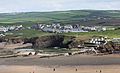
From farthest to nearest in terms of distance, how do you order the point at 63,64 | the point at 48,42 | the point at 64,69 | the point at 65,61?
the point at 48,42 → the point at 65,61 → the point at 63,64 → the point at 64,69

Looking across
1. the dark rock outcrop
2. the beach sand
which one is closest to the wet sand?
the beach sand

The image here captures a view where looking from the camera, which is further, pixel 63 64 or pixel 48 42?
pixel 48 42

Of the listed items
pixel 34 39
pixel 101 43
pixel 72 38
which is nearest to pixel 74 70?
pixel 101 43

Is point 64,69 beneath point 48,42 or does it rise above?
above

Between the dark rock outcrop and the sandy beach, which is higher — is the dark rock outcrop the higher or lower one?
the lower one

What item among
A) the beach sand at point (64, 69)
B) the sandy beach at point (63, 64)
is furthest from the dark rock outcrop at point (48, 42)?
the beach sand at point (64, 69)

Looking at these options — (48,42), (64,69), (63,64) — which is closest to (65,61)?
(63,64)

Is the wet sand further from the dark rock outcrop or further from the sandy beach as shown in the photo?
the dark rock outcrop

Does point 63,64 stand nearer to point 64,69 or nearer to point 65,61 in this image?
point 65,61

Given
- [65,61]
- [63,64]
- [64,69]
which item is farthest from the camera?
[65,61]

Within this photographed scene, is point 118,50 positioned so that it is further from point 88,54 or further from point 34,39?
point 34,39

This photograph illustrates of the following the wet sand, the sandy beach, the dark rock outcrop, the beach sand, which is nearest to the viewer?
the beach sand

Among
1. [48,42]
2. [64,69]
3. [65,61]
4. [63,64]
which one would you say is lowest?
[48,42]
